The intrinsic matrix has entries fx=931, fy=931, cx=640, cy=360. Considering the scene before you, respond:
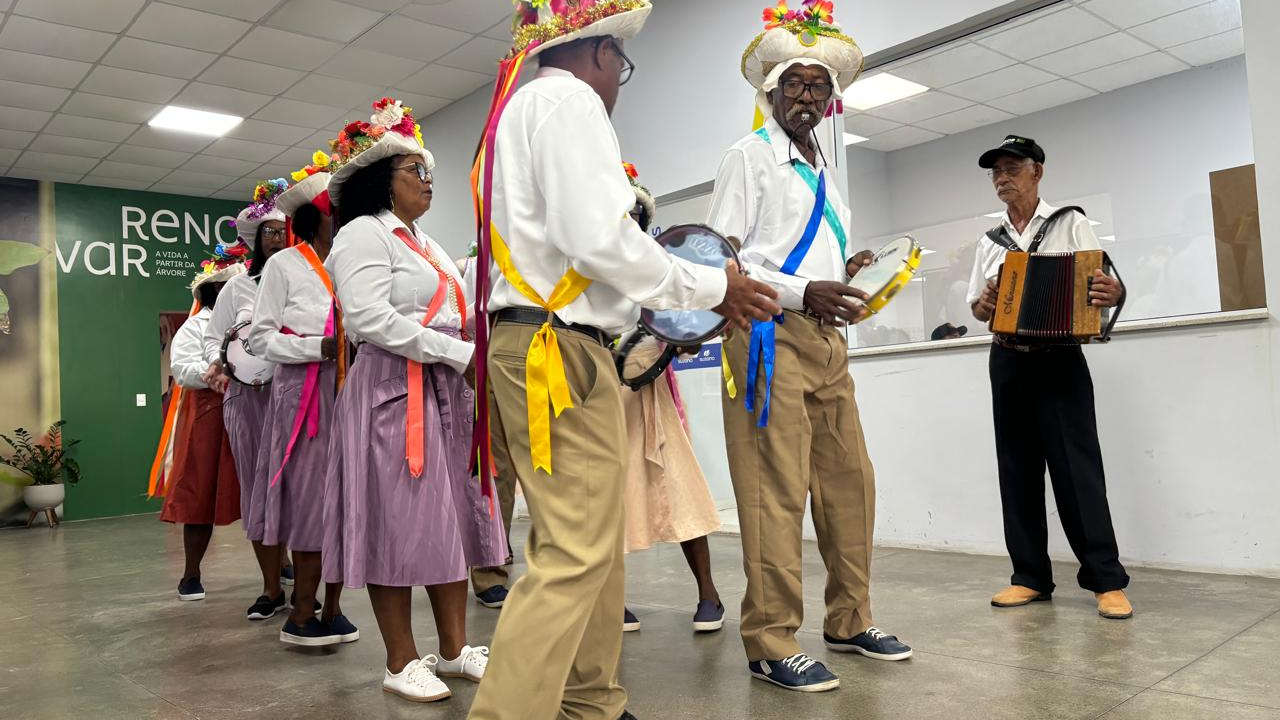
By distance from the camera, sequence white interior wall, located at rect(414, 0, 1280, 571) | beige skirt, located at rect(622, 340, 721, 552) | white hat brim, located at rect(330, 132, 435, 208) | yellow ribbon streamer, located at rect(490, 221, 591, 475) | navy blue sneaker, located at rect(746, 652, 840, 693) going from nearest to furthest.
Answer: yellow ribbon streamer, located at rect(490, 221, 591, 475) → navy blue sneaker, located at rect(746, 652, 840, 693) → white hat brim, located at rect(330, 132, 435, 208) → beige skirt, located at rect(622, 340, 721, 552) → white interior wall, located at rect(414, 0, 1280, 571)

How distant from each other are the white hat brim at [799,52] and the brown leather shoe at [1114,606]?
1.97m

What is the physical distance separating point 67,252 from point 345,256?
31.1ft

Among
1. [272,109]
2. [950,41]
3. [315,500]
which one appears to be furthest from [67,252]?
[950,41]

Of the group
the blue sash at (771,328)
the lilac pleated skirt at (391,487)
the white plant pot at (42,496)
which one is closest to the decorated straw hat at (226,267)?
the lilac pleated skirt at (391,487)

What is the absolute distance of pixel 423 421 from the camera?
2582 mm

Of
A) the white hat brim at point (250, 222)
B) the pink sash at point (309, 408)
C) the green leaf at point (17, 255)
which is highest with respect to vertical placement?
the green leaf at point (17, 255)

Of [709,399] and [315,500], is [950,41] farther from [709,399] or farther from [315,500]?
[315,500]

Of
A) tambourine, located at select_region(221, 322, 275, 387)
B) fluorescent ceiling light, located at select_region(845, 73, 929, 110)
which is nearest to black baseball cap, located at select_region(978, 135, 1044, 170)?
fluorescent ceiling light, located at select_region(845, 73, 929, 110)

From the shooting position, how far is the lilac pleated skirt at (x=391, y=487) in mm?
2516

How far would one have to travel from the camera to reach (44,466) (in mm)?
9586

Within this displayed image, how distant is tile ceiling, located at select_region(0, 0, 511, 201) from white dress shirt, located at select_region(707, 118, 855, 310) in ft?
15.1

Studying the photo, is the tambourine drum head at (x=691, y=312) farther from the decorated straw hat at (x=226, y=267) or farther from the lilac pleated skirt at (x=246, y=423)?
the decorated straw hat at (x=226, y=267)

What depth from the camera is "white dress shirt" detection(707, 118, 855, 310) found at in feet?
8.76

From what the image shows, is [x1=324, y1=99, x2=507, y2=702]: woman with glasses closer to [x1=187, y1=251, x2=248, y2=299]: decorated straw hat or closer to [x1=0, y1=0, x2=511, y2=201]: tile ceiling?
[x1=187, y1=251, x2=248, y2=299]: decorated straw hat
